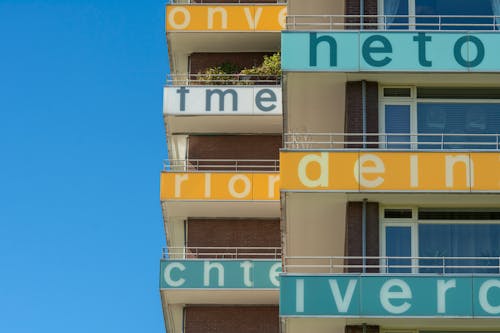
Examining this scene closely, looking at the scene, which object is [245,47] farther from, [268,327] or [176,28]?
[268,327]

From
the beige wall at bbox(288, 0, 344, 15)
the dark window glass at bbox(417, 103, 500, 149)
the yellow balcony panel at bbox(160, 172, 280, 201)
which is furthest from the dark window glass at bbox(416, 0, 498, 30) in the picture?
the yellow balcony panel at bbox(160, 172, 280, 201)

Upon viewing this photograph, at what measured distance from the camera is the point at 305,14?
4681cm

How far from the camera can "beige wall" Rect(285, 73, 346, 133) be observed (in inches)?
1745

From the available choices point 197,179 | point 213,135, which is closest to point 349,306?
point 197,179

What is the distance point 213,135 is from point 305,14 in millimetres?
17384

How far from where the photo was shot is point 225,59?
211 ft

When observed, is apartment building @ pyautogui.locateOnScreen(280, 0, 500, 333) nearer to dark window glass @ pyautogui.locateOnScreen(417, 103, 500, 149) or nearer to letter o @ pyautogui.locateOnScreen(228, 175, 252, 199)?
dark window glass @ pyautogui.locateOnScreen(417, 103, 500, 149)

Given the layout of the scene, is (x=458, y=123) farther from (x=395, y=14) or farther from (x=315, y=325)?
(x=315, y=325)

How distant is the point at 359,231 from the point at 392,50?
4.49 m

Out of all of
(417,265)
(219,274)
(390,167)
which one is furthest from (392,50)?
(219,274)

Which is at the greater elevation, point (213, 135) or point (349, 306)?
point (213, 135)

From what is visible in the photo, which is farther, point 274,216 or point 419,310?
point 274,216

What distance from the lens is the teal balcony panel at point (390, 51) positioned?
43.5m

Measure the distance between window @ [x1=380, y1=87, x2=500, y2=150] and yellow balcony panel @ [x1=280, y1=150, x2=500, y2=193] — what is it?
89 cm
